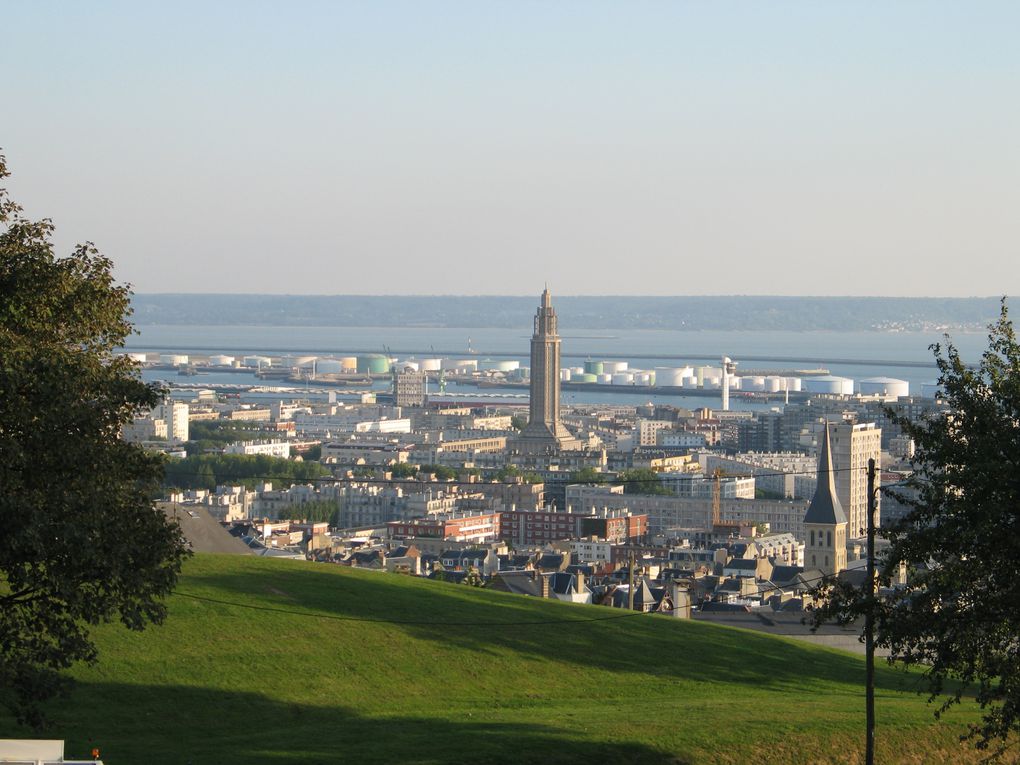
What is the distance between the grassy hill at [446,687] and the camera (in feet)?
49.4

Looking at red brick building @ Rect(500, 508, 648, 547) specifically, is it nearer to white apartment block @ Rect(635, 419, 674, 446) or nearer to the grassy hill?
the grassy hill

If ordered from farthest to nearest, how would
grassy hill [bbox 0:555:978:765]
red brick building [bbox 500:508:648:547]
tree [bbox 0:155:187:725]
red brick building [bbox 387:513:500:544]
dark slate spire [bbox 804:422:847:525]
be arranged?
red brick building [bbox 500:508:648:547]
red brick building [bbox 387:513:500:544]
dark slate spire [bbox 804:422:847:525]
grassy hill [bbox 0:555:978:765]
tree [bbox 0:155:187:725]

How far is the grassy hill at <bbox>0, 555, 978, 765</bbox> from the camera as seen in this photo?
593 inches

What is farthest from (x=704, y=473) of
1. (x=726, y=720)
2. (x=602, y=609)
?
(x=726, y=720)

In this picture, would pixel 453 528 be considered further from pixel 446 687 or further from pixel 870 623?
pixel 870 623

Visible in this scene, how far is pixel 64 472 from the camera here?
39.0 ft

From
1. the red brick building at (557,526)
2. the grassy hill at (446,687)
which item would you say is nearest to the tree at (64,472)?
the grassy hill at (446,687)

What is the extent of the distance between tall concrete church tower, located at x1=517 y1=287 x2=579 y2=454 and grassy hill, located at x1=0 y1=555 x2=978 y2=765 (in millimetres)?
97103

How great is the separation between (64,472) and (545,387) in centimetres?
11249

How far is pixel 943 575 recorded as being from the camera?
43.3ft

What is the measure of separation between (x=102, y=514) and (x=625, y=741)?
18.5ft

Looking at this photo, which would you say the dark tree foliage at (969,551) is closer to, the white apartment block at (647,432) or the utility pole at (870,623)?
the utility pole at (870,623)

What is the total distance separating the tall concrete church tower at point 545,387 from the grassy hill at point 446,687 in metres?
97.1

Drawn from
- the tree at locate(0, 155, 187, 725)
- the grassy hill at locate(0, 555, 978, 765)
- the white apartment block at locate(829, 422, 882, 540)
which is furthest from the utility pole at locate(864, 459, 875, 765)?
the white apartment block at locate(829, 422, 882, 540)
